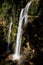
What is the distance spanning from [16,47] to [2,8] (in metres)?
4.15

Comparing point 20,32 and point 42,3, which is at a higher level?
point 42,3

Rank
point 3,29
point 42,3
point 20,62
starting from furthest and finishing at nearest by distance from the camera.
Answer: point 3,29 < point 42,3 < point 20,62

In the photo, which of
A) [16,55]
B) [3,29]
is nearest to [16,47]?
[16,55]

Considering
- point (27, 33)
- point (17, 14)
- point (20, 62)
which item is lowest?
point (20, 62)

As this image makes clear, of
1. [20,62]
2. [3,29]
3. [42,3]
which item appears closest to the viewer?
[20,62]

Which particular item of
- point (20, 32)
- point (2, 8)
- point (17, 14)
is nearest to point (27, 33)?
point (20, 32)

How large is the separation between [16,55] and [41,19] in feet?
11.9

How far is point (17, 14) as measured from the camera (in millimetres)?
22812

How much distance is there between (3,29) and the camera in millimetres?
23719

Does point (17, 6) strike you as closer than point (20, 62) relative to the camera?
No

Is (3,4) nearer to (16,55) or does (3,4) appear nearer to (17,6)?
(17,6)

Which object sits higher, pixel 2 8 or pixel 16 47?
pixel 2 8

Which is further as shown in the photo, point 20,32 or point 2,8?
point 2,8

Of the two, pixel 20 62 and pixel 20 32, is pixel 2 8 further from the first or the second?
pixel 20 62
